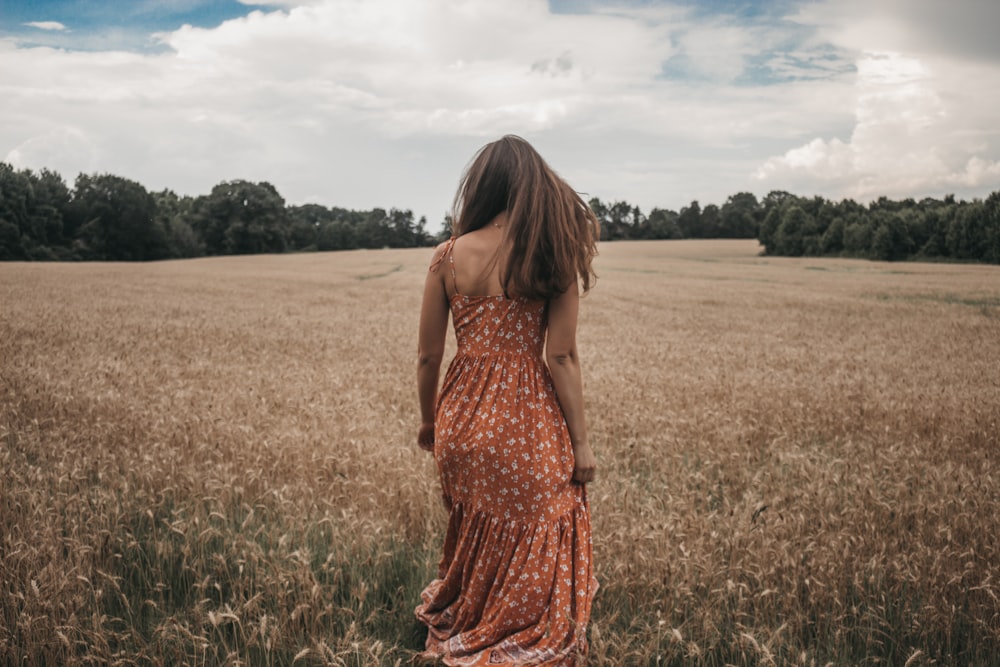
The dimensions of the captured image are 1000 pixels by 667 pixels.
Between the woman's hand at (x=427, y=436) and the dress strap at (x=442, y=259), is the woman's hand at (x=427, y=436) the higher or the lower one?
the lower one

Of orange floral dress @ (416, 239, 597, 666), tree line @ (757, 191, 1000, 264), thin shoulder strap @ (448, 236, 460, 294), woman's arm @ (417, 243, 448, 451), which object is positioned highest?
tree line @ (757, 191, 1000, 264)

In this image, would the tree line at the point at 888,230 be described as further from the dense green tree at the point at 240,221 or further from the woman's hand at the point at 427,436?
the dense green tree at the point at 240,221

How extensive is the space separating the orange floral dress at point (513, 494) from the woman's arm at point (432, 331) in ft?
0.25

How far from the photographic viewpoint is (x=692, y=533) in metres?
4.21

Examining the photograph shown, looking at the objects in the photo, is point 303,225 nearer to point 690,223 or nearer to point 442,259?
point 690,223

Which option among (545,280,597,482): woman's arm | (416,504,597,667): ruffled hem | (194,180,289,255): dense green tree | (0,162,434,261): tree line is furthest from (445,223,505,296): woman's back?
(194,180,289,255): dense green tree

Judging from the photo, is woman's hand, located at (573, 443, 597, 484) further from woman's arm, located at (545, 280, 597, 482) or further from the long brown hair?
the long brown hair

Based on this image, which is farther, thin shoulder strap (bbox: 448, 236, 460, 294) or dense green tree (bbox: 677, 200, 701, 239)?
dense green tree (bbox: 677, 200, 701, 239)

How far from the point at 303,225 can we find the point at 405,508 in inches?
3981

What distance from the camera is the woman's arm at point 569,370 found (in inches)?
115

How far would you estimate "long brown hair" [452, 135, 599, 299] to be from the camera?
2.75 metres

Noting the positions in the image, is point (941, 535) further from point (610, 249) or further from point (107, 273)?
point (610, 249)

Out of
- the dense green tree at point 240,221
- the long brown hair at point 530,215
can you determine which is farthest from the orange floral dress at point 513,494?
the dense green tree at point 240,221

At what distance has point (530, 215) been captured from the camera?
2.75 meters
